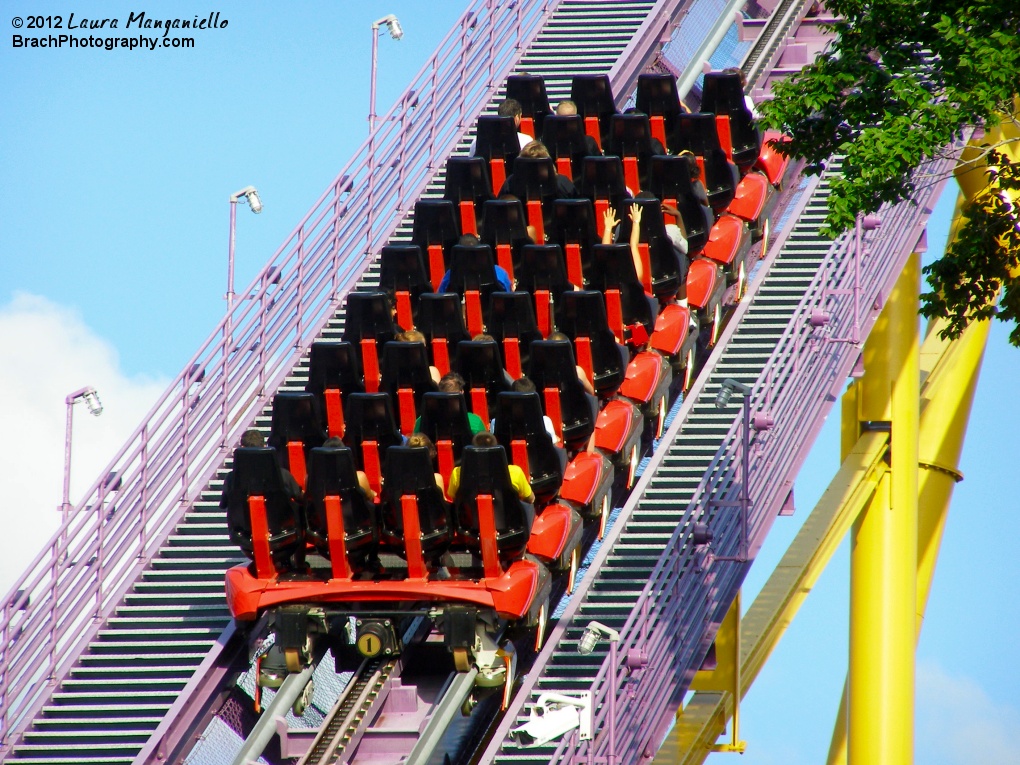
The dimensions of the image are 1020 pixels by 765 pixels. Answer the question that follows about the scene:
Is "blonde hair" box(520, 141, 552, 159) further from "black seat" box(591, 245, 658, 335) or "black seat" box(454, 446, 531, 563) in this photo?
"black seat" box(454, 446, 531, 563)

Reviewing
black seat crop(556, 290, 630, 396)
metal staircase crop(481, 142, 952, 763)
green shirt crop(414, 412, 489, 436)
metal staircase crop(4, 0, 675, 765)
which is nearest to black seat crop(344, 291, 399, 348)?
black seat crop(556, 290, 630, 396)

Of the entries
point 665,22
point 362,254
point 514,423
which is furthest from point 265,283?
point 665,22

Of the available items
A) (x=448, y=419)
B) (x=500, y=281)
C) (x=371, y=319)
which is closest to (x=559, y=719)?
(x=448, y=419)

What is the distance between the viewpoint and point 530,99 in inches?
485

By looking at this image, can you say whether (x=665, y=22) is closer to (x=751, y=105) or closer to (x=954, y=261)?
(x=751, y=105)

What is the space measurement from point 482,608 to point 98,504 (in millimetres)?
2510

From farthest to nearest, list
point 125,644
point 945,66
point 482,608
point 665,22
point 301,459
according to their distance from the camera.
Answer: point 665,22, point 125,644, point 301,459, point 482,608, point 945,66

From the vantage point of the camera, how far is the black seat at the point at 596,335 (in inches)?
378

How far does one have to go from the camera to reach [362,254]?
12.2m

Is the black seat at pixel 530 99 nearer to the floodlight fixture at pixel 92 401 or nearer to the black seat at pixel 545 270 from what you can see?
the black seat at pixel 545 270

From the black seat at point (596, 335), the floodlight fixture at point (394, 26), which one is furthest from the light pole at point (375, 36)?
the black seat at point (596, 335)

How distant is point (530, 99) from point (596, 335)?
310cm

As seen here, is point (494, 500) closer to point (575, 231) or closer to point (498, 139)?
point (575, 231)

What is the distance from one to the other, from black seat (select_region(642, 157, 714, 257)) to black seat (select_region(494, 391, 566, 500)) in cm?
233
